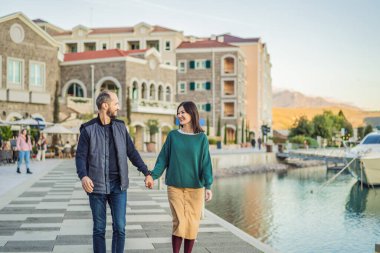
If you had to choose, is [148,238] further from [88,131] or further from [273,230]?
[273,230]

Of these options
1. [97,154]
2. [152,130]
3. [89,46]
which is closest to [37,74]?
[152,130]

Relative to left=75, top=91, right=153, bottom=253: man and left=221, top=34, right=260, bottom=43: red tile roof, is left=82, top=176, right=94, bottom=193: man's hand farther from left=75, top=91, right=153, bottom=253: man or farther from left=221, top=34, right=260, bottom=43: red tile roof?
left=221, top=34, right=260, bottom=43: red tile roof

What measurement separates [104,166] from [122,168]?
0.66 ft

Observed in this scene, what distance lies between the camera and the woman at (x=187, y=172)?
706cm

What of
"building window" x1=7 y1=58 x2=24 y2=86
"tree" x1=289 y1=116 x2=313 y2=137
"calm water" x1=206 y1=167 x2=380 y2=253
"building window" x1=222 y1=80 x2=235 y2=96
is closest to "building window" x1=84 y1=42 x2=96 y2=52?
"building window" x1=222 y1=80 x2=235 y2=96

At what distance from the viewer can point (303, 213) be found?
24.6 meters

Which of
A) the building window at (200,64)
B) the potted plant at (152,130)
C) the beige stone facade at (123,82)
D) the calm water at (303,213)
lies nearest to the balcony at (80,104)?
the beige stone facade at (123,82)

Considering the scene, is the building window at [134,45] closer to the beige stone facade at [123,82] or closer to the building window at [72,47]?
the building window at [72,47]

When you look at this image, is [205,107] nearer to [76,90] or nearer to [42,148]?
[76,90]

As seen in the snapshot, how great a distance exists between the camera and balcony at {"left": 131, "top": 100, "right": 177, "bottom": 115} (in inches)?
2229

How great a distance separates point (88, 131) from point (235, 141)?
7182 centimetres

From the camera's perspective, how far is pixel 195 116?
7105mm

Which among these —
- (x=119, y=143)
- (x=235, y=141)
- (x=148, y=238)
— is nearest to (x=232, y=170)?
(x=235, y=141)

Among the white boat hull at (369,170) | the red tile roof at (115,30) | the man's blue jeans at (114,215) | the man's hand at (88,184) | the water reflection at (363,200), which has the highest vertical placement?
the red tile roof at (115,30)
